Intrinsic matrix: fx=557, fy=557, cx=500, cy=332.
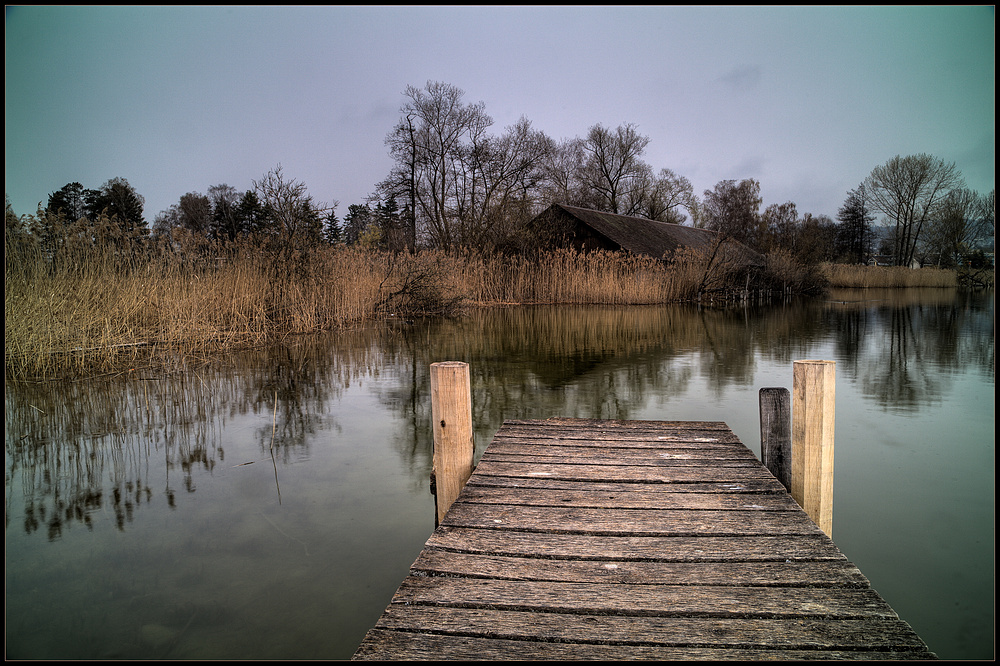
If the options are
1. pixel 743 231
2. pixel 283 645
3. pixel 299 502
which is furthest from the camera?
pixel 743 231

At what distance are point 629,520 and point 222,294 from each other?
30.1ft

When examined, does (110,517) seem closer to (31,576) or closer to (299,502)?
(31,576)

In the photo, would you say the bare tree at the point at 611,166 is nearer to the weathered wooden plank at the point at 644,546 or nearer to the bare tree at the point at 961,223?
the bare tree at the point at 961,223

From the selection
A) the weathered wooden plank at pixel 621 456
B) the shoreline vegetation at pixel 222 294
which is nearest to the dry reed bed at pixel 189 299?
the shoreline vegetation at pixel 222 294

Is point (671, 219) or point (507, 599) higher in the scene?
point (671, 219)

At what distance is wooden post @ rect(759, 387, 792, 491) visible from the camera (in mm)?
3229

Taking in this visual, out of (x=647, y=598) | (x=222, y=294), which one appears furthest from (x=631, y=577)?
(x=222, y=294)

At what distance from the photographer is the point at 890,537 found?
317cm

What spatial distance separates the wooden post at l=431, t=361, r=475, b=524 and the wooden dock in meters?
0.14

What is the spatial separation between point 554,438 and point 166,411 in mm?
4142

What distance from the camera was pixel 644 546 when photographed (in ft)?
7.54

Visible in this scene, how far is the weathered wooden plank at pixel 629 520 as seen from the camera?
244 centimetres

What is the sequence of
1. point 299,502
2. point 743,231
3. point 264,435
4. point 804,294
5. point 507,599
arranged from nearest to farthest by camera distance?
1. point 507,599
2. point 299,502
3. point 264,435
4. point 804,294
5. point 743,231

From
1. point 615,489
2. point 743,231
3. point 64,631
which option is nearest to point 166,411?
point 64,631
